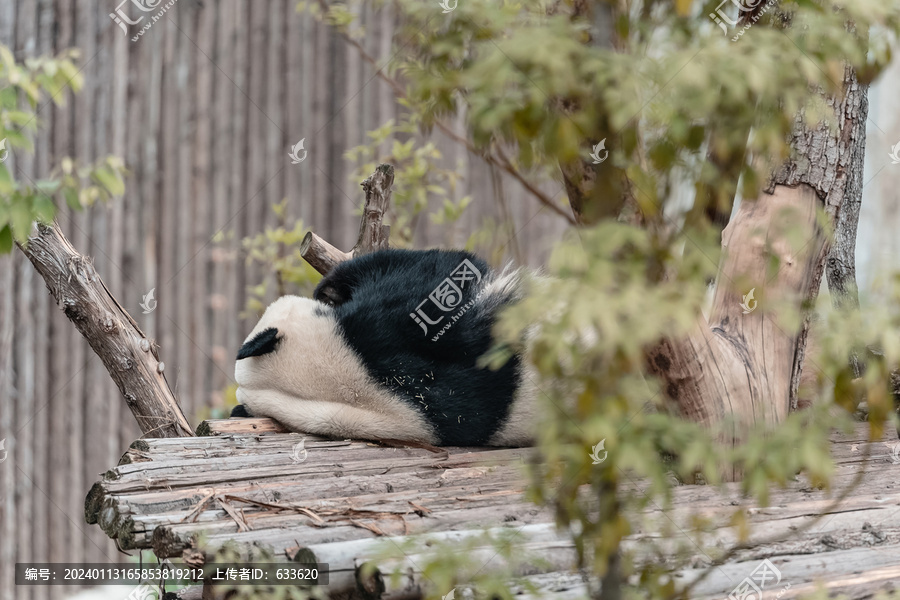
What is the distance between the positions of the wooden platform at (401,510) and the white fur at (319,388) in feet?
0.24

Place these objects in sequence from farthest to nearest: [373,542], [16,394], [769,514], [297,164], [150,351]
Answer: [297,164]
[16,394]
[150,351]
[769,514]
[373,542]

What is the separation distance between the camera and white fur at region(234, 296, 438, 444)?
2389 millimetres

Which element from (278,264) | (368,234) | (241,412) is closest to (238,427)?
(241,412)

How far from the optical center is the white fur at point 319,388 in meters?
2.39

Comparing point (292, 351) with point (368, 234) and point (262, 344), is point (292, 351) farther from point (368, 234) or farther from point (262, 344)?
point (368, 234)

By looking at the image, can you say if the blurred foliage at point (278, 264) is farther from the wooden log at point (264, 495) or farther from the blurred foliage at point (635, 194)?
the blurred foliage at point (635, 194)

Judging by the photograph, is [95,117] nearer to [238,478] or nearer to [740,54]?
[238,478]

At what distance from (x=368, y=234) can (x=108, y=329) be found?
108 centimetres

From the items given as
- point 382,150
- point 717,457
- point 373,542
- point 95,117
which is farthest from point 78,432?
point 717,457

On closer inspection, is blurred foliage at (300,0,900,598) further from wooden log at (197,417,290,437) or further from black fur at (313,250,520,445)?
wooden log at (197,417,290,437)

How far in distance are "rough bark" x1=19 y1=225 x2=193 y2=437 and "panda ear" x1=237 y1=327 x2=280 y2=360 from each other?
0.45 metres

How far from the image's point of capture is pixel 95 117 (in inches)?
177

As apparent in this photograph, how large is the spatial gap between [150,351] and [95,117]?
2.23 m

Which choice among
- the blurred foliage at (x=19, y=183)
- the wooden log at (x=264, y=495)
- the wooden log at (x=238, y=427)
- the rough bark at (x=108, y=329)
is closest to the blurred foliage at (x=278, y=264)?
the rough bark at (x=108, y=329)
